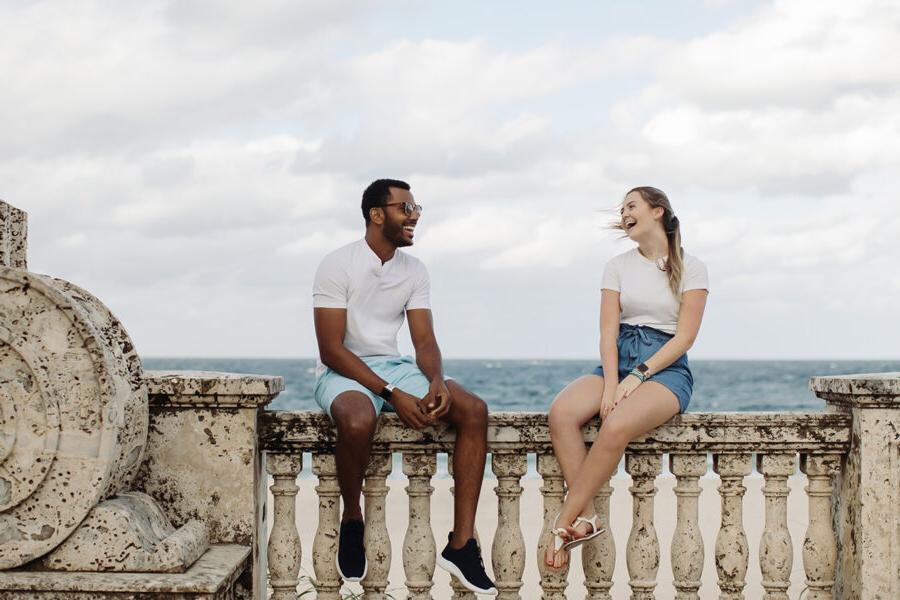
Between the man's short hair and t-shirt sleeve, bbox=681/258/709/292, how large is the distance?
1267mm

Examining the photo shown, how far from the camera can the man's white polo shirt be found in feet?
13.5

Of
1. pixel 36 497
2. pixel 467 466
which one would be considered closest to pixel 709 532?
pixel 467 466

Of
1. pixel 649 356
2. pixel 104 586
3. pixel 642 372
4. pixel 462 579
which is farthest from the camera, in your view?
pixel 649 356

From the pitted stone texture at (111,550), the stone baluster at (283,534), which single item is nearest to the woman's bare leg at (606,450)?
the stone baluster at (283,534)

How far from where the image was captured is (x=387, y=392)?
3.94 metres

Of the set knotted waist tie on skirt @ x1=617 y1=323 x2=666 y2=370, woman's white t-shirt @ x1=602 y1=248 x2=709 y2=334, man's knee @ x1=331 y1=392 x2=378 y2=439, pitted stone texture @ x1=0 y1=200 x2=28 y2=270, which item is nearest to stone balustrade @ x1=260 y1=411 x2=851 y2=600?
man's knee @ x1=331 y1=392 x2=378 y2=439

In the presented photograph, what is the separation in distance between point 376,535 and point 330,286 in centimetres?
105

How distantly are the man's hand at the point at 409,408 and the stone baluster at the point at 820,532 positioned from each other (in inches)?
65.1

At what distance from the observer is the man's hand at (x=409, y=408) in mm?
3887

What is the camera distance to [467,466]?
388 centimetres

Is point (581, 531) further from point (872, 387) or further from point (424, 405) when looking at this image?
point (872, 387)

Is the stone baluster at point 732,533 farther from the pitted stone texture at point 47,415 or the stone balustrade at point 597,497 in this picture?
the pitted stone texture at point 47,415

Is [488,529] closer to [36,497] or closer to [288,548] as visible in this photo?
[288,548]

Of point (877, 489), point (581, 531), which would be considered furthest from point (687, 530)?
point (877, 489)
